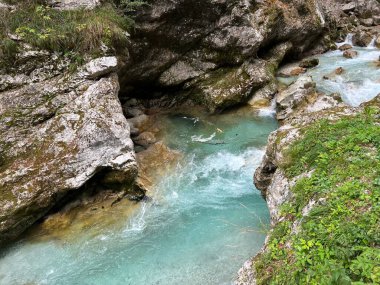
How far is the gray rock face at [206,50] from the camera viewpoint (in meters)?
12.9

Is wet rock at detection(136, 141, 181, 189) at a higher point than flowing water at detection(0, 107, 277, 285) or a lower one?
higher

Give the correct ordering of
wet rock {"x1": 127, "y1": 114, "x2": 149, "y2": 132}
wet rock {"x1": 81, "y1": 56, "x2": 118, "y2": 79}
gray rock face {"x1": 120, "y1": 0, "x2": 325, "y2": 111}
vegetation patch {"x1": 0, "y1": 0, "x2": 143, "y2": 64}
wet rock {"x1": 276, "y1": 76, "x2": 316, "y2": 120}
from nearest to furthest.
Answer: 1. vegetation patch {"x1": 0, "y1": 0, "x2": 143, "y2": 64}
2. wet rock {"x1": 81, "y1": 56, "x2": 118, "y2": 79}
3. wet rock {"x1": 276, "y1": 76, "x2": 316, "y2": 120}
4. wet rock {"x1": 127, "y1": 114, "x2": 149, "y2": 132}
5. gray rock face {"x1": 120, "y1": 0, "x2": 325, "y2": 111}

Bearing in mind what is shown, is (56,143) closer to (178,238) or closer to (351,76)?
(178,238)

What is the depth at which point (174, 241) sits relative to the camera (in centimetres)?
766

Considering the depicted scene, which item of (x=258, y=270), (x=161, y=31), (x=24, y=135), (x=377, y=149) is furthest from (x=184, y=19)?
(x=258, y=270)

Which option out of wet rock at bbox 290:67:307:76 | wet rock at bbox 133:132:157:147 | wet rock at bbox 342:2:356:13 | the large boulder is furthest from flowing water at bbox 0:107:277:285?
wet rock at bbox 342:2:356:13

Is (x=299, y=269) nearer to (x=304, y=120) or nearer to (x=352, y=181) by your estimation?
(x=352, y=181)

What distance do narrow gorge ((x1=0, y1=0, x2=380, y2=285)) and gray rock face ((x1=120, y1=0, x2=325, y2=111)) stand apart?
6 centimetres

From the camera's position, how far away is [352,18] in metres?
21.9

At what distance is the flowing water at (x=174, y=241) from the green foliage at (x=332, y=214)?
3.16 feet

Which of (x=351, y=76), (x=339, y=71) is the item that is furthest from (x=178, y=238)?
(x=339, y=71)

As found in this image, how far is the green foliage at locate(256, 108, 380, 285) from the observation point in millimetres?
3799

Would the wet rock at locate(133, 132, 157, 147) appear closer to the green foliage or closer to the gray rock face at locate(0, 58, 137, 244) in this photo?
the gray rock face at locate(0, 58, 137, 244)

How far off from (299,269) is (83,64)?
26.3 ft
